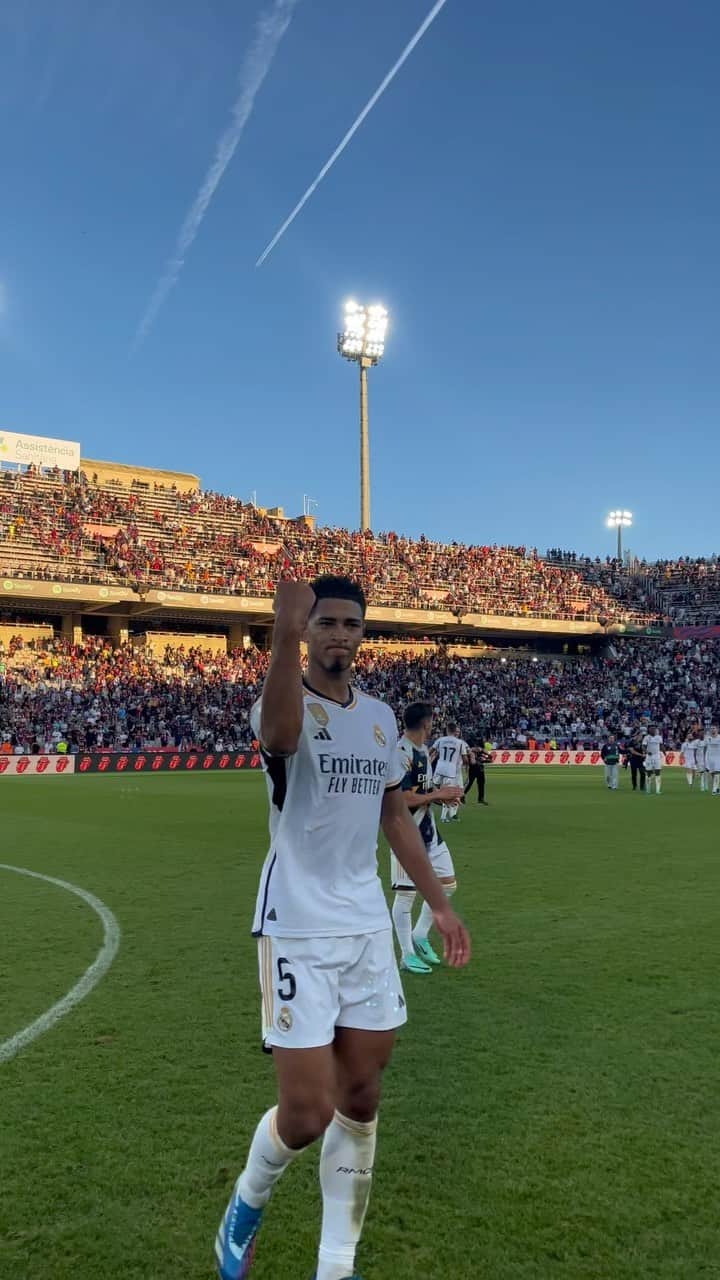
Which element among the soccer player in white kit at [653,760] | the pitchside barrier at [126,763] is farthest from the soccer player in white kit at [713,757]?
the pitchside barrier at [126,763]

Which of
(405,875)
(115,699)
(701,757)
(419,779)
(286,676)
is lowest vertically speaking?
(701,757)

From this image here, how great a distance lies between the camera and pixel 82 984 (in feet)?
23.6

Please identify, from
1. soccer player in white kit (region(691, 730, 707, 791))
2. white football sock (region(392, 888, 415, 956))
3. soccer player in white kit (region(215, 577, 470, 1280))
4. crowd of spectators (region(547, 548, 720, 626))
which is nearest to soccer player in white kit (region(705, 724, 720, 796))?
soccer player in white kit (region(691, 730, 707, 791))

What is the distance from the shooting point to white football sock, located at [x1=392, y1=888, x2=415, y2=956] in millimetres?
7773

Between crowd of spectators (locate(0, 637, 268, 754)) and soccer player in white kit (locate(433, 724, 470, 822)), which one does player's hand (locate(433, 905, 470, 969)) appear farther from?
crowd of spectators (locate(0, 637, 268, 754))

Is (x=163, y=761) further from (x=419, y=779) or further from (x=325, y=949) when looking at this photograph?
(x=325, y=949)

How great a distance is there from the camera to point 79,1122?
15.6ft

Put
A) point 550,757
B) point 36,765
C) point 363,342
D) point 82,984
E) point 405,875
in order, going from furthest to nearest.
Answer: point 363,342 → point 550,757 → point 36,765 → point 405,875 → point 82,984

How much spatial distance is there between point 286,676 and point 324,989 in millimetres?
1105

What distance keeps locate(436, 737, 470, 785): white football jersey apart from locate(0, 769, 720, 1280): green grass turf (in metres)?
3.69

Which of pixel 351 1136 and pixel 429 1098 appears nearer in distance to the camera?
pixel 351 1136

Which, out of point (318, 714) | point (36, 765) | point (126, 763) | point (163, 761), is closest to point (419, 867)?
point (318, 714)

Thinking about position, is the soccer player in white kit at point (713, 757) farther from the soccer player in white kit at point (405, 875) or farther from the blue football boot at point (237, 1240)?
the blue football boot at point (237, 1240)

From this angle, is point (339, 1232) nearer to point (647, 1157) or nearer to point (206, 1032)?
point (647, 1157)
